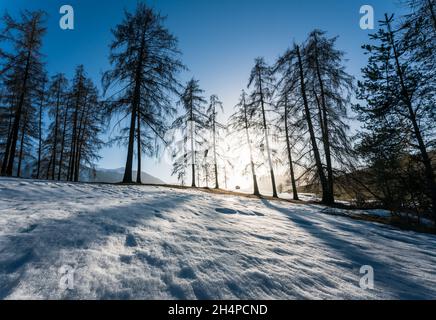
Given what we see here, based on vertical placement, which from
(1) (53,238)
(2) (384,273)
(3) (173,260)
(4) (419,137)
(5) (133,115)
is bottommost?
(2) (384,273)

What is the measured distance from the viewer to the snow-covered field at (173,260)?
4.69ft

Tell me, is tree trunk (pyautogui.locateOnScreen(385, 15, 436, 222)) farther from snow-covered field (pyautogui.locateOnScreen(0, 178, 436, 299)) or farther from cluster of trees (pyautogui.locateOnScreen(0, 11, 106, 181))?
cluster of trees (pyautogui.locateOnScreen(0, 11, 106, 181))

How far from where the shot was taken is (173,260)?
1907 mm

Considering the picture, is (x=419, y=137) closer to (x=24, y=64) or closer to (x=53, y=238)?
(x=53, y=238)

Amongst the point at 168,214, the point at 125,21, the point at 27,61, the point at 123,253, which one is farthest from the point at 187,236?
the point at 27,61

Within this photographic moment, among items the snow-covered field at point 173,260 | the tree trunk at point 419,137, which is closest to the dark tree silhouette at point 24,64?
the snow-covered field at point 173,260

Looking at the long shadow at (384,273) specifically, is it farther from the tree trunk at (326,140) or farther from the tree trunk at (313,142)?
the tree trunk at (326,140)

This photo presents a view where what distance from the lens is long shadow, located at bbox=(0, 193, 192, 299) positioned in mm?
1453

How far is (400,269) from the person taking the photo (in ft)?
8.00

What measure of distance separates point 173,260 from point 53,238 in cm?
136
